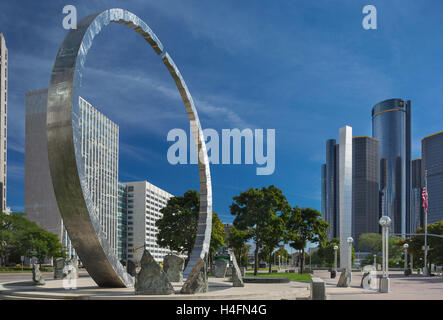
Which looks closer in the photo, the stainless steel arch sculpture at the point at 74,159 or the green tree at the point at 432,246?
the stainless steel arch sculpture at the point at 74,159

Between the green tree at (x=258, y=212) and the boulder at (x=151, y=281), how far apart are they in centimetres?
2712

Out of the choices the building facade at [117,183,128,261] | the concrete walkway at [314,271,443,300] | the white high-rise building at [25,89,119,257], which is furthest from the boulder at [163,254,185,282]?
the building facade at [117,183,128,261]

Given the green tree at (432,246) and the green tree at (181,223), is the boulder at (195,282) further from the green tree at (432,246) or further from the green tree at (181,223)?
the green tree at (432,246)

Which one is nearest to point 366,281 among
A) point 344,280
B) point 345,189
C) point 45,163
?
point 344,280

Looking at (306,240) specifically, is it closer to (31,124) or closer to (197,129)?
(197,129)

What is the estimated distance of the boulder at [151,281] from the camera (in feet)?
46.9

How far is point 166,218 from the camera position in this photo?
150ft

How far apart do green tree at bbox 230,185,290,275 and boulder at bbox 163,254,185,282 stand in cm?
1852

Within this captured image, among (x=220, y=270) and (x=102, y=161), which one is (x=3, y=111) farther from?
(x=220, y=270)

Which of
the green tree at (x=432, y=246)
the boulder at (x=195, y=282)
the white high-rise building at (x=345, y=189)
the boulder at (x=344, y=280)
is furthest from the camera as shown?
the green tree at (x=432, y=246)

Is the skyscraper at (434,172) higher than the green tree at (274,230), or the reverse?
the skyscraper at (434,172)

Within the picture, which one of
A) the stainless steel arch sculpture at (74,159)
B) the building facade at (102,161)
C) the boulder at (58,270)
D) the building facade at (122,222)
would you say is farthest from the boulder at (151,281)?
the building facade at (122,222)
